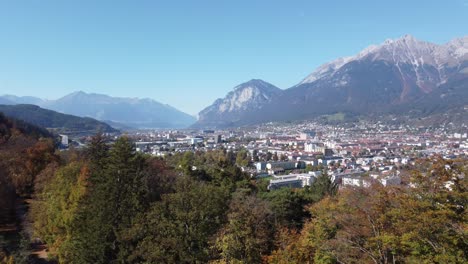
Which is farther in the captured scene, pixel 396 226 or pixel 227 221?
pixel 227 221

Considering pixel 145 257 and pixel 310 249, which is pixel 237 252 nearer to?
pixel 310 249

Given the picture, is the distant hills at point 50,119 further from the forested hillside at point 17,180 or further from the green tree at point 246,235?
the green tree at point 246,235

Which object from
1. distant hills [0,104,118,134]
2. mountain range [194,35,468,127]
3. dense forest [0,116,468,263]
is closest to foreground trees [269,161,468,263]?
dense forest [0,116,468,263]

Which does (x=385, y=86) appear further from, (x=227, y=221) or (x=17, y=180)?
(x=227, y=221)

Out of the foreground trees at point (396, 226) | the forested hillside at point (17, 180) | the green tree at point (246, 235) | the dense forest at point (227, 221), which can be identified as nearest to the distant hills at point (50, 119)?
the forested hillside at point (17, 180)

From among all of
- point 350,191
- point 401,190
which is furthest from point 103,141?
point 401,190

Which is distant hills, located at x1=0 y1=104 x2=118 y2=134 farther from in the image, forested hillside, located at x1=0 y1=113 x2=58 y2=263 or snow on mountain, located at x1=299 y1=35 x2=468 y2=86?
snow on mountain, located at x1=299 y1=35 x2=468 y2=86

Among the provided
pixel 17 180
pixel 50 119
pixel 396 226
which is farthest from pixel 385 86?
pixel 396 226

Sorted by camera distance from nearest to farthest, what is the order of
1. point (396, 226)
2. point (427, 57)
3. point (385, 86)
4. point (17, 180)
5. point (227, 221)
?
point (396, 226), point (227, 221), point (17, 180), point (385, 86), point (427, 57)

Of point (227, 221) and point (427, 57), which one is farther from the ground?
point (427, 57)
